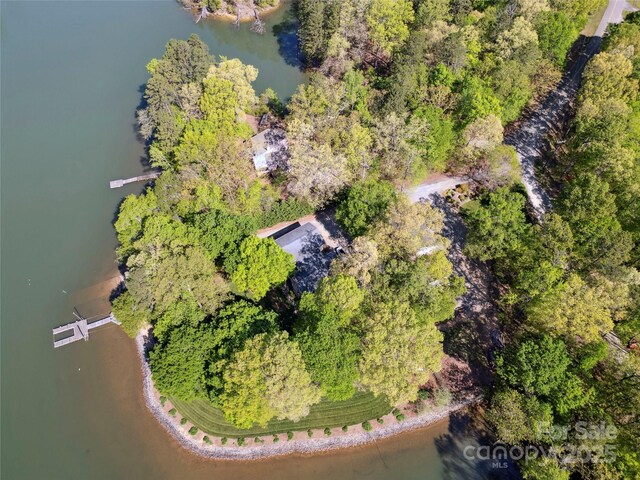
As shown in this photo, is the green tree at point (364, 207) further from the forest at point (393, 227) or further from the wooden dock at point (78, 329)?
the wooden dock at point (78, 329)

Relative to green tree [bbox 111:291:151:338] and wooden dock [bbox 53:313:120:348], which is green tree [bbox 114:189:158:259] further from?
green tree [bbox 111:291:151:338]

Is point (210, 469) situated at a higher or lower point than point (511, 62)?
lower

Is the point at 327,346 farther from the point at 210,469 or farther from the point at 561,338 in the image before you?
the point at 561,338

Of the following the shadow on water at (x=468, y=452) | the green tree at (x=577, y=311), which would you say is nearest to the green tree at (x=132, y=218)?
the shadow on water at (x=468, y=452)

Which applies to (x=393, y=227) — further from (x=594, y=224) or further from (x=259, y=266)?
(x=594, y=224)

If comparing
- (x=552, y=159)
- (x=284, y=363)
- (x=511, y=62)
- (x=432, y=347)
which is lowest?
(x=432, y=347)

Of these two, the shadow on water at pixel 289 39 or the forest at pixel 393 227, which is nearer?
the forest at pixel 393 227

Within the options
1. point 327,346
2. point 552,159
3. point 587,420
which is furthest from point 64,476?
point 552,159
